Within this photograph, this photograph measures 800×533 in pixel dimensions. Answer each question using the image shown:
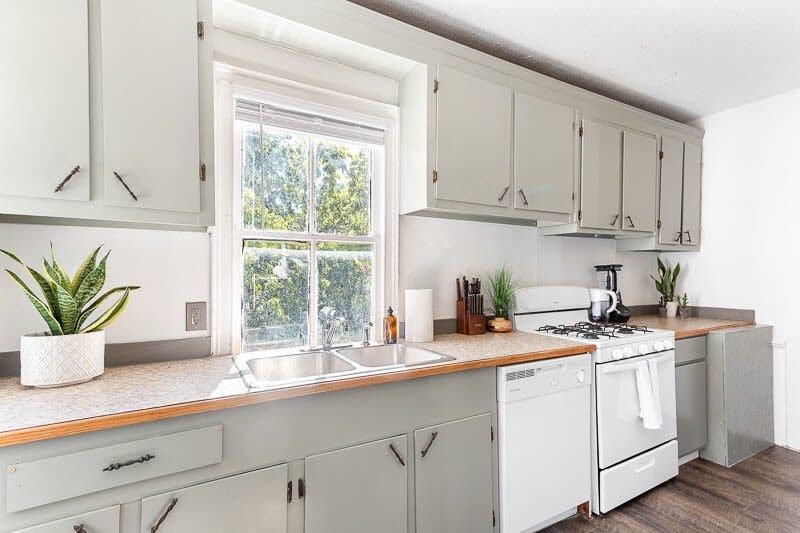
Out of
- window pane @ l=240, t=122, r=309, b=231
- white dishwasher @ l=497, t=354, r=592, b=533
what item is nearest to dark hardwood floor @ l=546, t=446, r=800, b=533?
white dishwasher @ l=497, t=354, r=592, b=533

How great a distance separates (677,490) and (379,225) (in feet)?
7.87

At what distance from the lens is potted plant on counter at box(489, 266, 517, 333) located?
2.48 m

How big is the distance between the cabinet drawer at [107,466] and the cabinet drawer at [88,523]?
6 cm

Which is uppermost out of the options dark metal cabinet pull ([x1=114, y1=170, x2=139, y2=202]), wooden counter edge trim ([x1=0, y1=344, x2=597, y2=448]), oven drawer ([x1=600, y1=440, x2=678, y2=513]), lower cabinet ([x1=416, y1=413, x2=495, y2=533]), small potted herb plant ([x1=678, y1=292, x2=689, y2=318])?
dark metal cabinet pull ([x1=114, y1=170, x2=139, y2=202])

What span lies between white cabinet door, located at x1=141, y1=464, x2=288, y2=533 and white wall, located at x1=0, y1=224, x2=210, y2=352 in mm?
767

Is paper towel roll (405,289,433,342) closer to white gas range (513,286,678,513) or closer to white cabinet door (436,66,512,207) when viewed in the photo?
white cabinet door (436,66,512,207)

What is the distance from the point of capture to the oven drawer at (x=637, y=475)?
2.16 metres

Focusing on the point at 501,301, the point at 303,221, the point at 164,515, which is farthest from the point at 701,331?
the point at 164,515

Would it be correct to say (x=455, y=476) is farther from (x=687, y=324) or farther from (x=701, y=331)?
(x=687, y=324)

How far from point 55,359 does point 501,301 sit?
7.05 ft

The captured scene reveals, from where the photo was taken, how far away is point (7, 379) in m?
1.46

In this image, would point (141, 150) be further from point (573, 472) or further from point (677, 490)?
point (677, 490)

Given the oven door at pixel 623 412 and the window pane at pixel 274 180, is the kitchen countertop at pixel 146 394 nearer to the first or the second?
the oven door at pixel 623 412

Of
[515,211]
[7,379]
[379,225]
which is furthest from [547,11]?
[7,379]
